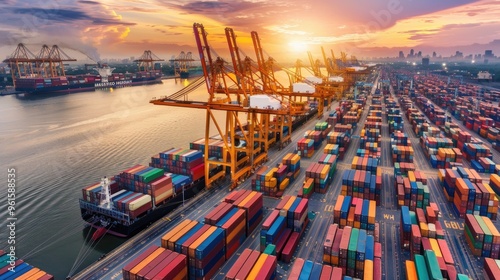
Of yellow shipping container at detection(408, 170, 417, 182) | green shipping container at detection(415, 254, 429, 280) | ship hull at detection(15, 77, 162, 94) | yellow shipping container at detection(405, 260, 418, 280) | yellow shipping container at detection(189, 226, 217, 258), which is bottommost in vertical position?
yellow shipping container at detection(405, 260, 418, 280)

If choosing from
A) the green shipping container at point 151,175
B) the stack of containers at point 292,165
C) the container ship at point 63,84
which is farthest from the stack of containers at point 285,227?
the container ship at point 63,84

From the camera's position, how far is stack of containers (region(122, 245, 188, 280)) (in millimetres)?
20672

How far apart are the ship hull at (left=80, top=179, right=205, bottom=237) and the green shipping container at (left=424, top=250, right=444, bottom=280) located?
1042 inches

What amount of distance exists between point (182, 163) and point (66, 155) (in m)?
31.0

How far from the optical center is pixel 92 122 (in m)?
88.5

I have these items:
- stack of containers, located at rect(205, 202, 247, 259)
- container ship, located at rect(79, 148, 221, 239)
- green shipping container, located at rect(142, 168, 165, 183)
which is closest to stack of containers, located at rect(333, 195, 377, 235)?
stack of containers, located at rect(205, 202, 247, 259)

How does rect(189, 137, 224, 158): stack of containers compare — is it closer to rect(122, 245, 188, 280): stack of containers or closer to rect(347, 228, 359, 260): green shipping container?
rect(122, 245, 188, 280): stack of containers

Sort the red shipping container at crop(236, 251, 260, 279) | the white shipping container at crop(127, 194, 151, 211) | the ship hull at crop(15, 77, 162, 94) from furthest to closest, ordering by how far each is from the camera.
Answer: the ship hull at crop(15, 77, 162, 94) → the white shipping container at crop(127, 194, 151, 211) → the red shipping container at crop(236, 251, 260, 279)

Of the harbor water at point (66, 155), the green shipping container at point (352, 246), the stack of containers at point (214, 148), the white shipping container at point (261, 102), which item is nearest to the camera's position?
the green shipping container at point (352, 246)

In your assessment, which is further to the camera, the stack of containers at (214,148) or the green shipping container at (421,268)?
the stack of containers at (214,148)

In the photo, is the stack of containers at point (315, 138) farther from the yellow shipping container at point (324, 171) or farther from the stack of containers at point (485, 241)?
the stack of containers at point (485, 241)

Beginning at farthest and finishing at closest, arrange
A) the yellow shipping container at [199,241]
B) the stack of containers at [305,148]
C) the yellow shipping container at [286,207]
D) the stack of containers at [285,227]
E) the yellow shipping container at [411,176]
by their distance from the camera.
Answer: the stack of containers at [305,148]
the yellow shipping container at [411,176]
the yellow shipping container at [286,207]
the stack of containers at [285,227]
the yellow shipping container at [199,241]

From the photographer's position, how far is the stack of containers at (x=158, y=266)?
67.8ft

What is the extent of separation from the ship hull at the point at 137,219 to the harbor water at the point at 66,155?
3.69 feet
